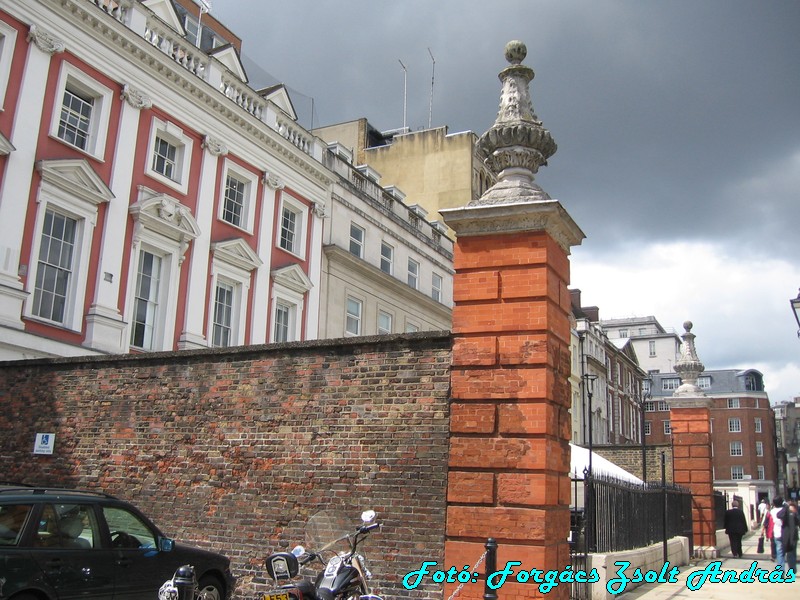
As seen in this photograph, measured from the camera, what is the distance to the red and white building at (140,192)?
55.5ft

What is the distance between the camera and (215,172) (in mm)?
22328

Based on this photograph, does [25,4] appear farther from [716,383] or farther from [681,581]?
[716,383]

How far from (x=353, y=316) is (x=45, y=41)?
576 inches

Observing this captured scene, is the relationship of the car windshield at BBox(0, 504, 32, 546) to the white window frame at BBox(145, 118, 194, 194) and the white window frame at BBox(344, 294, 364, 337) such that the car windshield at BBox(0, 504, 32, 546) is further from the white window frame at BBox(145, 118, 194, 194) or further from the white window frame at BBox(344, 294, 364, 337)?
the white window frame at BBox(344, 294, 364, 337)

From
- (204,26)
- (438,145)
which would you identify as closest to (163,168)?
(204,26)

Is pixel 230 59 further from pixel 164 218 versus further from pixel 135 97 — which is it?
pixel 164 218

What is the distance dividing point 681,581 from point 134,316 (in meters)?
14.1

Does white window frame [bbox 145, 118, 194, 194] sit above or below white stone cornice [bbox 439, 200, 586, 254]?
above

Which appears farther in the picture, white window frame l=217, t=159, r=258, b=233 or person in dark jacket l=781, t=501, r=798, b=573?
white window frame l=217, t=159, r=258, b=233

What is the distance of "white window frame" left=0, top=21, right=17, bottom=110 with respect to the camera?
16578 mm

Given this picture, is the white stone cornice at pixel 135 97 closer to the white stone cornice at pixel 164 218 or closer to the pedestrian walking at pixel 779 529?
the white stone cornice at pixel 164 218

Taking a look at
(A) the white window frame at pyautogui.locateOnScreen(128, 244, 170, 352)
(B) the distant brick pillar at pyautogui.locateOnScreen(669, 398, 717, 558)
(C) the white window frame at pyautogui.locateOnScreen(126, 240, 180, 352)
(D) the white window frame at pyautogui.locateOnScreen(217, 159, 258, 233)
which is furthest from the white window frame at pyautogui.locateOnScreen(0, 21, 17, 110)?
(B) the distant brick pillar at pyautogui.locateOnScreen(669, 398, 717, 558)

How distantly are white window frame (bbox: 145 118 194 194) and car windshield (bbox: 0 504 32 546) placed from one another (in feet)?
46.1

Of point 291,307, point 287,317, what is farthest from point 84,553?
point 291,307
